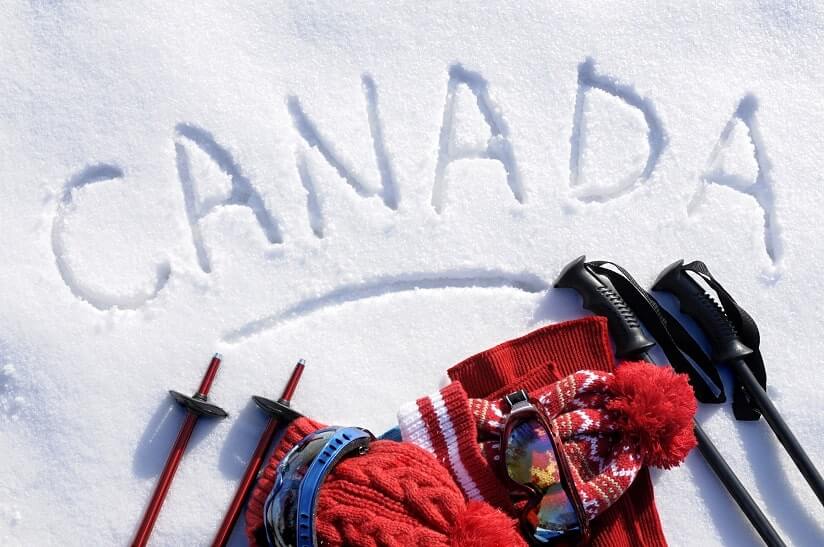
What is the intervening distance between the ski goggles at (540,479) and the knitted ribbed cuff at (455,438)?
0.13 ft

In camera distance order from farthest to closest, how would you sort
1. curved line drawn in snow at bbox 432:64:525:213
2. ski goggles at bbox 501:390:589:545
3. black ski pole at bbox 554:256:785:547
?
curved line drawn in snow at bbox 432:64:525:213, black ski pole at bbox 554:256:785:547, ski goggles at bbox 501:390:589:545

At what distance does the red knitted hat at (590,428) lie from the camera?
1.23 meters

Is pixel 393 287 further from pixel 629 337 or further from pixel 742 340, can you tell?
pixel 742 340

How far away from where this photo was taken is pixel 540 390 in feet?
4.30

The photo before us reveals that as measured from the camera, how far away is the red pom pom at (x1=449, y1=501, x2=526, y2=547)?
1.04 m

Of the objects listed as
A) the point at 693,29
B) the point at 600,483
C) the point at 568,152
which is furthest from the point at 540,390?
the point at 693,29

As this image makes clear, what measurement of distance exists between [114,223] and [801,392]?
1482 millimetres

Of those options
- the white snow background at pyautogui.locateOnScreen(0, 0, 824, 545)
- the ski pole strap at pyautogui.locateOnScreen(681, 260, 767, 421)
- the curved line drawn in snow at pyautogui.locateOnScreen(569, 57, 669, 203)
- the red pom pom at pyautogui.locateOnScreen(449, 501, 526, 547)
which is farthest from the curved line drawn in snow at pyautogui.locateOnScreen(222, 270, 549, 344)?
the red pom pom at pyautogui.locateOnScreen(449, 501, 526, 547)

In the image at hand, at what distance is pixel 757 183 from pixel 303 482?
1.17 m

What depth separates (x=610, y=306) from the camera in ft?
4.51

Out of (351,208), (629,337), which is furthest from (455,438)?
(351,208)

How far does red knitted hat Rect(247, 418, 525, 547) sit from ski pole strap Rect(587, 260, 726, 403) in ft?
1.73

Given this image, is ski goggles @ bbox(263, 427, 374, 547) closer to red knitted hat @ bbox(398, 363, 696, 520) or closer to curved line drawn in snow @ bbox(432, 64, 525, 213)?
red knitted hat @ bbox(398, 363, 696, 520)

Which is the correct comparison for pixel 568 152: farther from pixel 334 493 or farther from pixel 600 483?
pixel 334 493
